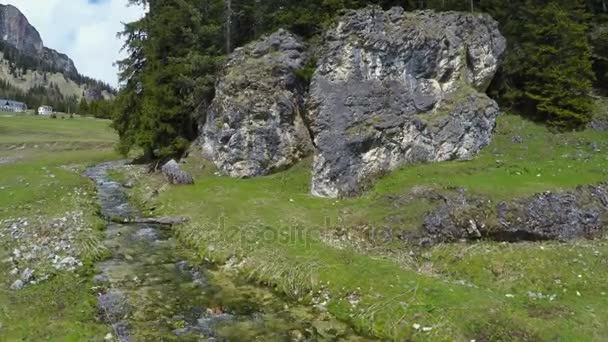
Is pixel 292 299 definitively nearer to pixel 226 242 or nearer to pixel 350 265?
pixel 350 265

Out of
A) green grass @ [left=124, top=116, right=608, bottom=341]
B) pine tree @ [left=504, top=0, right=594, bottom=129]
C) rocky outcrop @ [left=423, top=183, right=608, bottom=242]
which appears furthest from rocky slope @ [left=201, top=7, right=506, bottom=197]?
rocky outcrop @ [left=423, top=183, right=608, bottom=242]

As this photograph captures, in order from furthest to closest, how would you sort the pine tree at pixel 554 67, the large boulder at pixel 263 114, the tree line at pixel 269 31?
the large boulder at pixel 263 114 → the tree line at pixel 269 31 → the pine tree at pixel 554 67

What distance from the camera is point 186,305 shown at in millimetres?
18766

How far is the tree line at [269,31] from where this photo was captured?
39.4m

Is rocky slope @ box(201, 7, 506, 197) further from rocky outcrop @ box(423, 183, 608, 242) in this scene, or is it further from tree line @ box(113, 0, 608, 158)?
rocky outcrop @ box(423, 183, 608, 242)

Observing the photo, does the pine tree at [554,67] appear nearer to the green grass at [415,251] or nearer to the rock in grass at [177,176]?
the green grass at [415,251]

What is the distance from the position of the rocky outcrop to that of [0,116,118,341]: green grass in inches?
634

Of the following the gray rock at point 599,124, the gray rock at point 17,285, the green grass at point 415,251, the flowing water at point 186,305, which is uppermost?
the gray rock at point 599,124

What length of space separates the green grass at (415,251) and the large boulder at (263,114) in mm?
2783

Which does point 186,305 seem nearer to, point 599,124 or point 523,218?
point 523,218

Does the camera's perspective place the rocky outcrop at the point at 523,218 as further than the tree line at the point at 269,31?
No

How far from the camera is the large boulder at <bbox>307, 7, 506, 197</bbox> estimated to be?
111 feet

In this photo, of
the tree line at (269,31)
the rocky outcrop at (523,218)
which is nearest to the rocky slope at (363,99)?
the tree line at (269,31)

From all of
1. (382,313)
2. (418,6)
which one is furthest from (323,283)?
(418,6)
